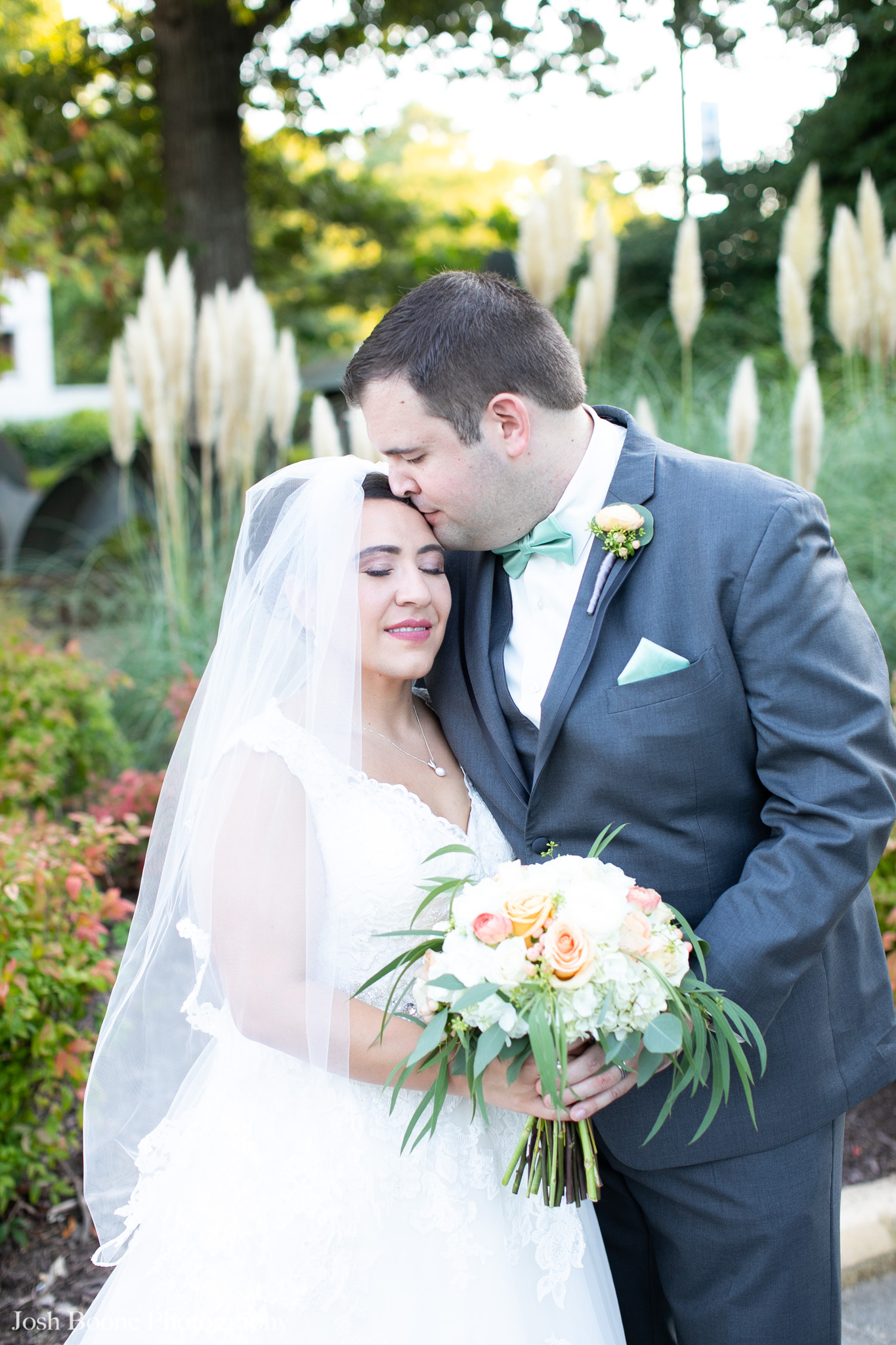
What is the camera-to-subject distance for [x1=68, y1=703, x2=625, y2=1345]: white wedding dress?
2193mm

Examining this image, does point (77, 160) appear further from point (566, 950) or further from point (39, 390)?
point (39, 390)

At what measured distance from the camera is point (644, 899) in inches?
74.7

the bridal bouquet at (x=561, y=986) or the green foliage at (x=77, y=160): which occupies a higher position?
the green foliage at (x=77, y=160)

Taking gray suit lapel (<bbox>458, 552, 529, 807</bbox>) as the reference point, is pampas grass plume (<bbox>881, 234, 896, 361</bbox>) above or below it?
above

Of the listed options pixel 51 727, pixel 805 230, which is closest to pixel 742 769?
pixel 51 727

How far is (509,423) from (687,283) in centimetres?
429

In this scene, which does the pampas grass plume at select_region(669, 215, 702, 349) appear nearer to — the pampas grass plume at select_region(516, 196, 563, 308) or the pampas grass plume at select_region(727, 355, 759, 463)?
the pampas grass plume at select_region(516, 196, 563, 308)

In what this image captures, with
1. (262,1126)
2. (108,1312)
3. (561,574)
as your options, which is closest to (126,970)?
(262,1126)

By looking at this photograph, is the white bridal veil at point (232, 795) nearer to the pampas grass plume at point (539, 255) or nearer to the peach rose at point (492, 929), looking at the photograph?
the peach rose at point (492, 929)

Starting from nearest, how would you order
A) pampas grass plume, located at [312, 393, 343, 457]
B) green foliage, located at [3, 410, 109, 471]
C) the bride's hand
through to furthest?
the bride's hand → pampas grass plume, located at [312, 393, 343, 457] → green foliage, located at [3, 410, 109, 471]

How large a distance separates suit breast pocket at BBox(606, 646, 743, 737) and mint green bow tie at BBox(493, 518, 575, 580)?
384 mm

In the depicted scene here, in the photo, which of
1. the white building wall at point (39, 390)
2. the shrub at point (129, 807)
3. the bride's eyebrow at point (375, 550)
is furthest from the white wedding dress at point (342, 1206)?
the white building wall at point (39, 390)

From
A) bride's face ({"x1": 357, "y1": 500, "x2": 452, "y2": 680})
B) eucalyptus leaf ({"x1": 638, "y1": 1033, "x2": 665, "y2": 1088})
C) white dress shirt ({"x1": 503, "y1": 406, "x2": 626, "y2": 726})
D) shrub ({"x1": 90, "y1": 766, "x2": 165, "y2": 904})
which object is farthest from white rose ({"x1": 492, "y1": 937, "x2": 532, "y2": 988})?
shrub ({"x1": 90, "y1": 766, "x2": 165, "y2": 904})

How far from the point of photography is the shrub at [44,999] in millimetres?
Answer: 2898
